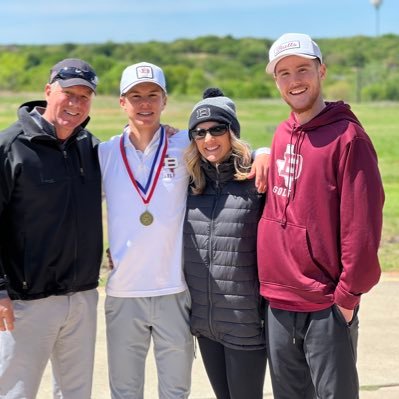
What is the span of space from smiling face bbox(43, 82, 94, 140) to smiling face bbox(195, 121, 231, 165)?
23.3 inches

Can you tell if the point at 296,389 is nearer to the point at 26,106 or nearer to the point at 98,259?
the point at 98,259

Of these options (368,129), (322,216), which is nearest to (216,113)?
(322,216)

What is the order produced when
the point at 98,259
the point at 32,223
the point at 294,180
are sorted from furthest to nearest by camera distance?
the point at 98,259
the point at 32,223
the point at 294,180

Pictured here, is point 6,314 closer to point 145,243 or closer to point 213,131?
point 145,243

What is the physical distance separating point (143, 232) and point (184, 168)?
40 centimetres

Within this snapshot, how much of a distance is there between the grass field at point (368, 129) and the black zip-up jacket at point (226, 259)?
4.65 meters

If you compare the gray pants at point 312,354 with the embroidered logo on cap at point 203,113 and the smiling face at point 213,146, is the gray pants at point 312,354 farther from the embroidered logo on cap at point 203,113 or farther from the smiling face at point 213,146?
the embroidered logo on cap at point 203,113

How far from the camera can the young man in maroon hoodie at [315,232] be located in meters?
3.27

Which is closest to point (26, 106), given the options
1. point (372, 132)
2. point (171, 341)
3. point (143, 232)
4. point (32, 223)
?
point (32, 223)

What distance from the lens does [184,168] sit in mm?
4004

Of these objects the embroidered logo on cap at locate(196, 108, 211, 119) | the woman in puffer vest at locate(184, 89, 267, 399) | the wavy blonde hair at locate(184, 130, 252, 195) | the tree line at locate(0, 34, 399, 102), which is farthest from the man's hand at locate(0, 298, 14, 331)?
the tree line at locate(0, 34, 399, 102)

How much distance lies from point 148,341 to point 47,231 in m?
0.81

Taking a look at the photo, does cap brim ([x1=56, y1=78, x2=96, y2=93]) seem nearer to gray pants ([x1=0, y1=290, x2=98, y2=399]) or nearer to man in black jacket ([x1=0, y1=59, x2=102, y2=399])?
man in black jacket ([x1=0, y1=59, x2=102, y2=399])

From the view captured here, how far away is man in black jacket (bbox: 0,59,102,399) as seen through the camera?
3.70m
